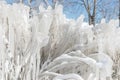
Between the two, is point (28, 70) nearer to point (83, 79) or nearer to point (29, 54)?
point (29, 54)

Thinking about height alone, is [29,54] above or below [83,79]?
above

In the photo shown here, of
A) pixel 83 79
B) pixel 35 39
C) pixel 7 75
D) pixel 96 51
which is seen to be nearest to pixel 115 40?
pixel 96 51

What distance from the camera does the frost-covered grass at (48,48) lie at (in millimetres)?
1876

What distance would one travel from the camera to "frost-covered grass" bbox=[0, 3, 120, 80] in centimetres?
188

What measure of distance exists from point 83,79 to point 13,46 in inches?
17.9

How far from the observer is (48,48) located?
7.17 feet

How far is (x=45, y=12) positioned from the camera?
7.20ft

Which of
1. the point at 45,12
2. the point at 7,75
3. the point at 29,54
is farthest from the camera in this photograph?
the point at 45,12

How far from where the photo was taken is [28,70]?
1875 millimetres

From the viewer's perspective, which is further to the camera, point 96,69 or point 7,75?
point 96,69

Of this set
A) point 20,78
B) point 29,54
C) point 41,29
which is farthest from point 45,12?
point 20,78

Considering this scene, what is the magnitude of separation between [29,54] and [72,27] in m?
0.51

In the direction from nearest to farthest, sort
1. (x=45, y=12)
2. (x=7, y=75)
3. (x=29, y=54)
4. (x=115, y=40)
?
(x=7, y=75), (x=29, y=54), (x=45, y=12), (x=115, y=40)

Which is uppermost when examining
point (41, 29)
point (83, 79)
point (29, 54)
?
point (41, 29)
